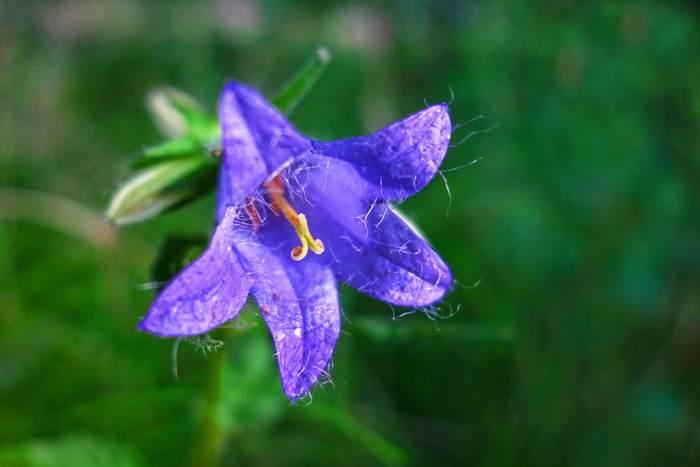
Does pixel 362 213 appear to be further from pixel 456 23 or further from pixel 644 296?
pixel 456 23

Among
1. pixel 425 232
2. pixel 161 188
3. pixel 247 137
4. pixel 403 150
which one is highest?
pixel 247 137

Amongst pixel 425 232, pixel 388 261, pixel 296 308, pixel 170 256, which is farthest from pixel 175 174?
pixel 425 232

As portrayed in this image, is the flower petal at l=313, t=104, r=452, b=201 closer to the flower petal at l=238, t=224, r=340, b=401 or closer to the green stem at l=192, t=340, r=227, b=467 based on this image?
the flower petal at l=238, t=224, r=340, b=401

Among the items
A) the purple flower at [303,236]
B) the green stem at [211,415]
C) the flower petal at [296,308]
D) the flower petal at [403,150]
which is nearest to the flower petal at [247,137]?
the purple flower at [303,236]

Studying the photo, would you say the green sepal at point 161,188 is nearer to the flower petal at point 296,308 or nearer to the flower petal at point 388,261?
the flower petal at point 296,308

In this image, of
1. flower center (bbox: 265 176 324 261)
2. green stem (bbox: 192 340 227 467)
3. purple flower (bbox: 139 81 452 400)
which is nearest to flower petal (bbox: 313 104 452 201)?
purple flower (bbox: 139 81 452 400)

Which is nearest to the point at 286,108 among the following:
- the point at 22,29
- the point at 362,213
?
the point at 362,213

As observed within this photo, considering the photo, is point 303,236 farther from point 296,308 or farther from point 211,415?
point 211,415

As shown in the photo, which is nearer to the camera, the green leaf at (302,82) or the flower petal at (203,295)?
the flower petal at (203,295)
